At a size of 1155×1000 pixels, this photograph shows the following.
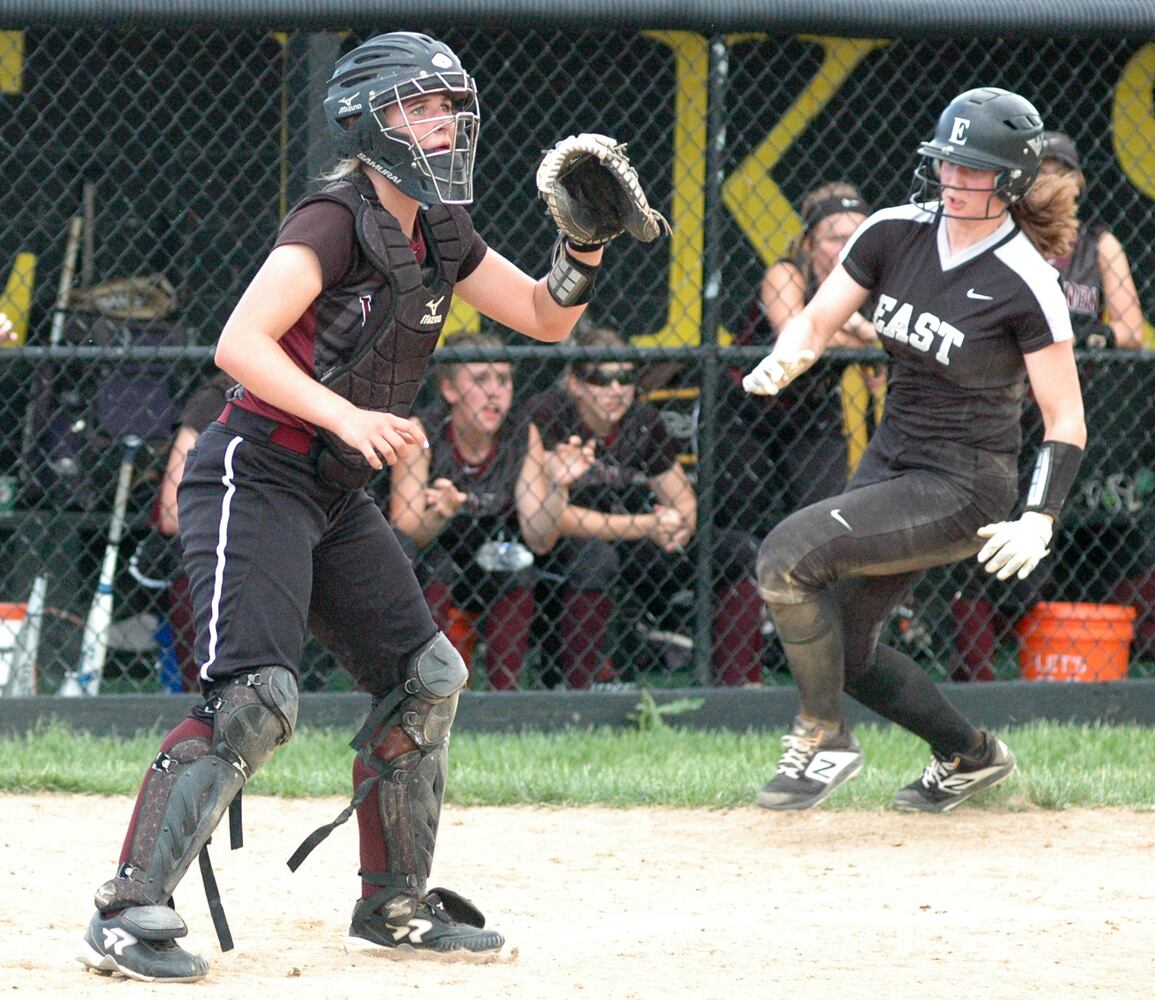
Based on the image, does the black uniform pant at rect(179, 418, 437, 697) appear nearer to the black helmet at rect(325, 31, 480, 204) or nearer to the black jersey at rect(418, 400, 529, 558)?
the black helmet at rect(325, 31, 480, 204)

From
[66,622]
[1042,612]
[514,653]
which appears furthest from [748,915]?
[66,622]

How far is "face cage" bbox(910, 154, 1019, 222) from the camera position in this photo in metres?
4.02

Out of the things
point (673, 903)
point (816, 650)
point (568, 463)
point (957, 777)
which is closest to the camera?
point (673, 903)

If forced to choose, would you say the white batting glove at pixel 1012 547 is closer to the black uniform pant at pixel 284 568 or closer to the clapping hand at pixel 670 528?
the black uniform pant at pixel 284 568

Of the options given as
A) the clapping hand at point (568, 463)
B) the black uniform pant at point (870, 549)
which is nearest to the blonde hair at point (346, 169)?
the black uniform pant at point (870, 549)

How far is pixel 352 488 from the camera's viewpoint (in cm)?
306

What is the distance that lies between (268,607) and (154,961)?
617mm

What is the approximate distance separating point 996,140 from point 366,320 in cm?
175

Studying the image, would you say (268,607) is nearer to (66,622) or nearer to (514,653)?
(514,653)

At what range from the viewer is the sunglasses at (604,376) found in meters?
5.72

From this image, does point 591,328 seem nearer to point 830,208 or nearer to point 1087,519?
point 830,208

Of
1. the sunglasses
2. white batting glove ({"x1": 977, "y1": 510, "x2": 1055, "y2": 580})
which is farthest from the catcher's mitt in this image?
the sunglasses

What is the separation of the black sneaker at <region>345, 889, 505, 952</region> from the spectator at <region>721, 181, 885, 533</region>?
2813mm

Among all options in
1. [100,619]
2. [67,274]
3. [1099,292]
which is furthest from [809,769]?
[67,274]
